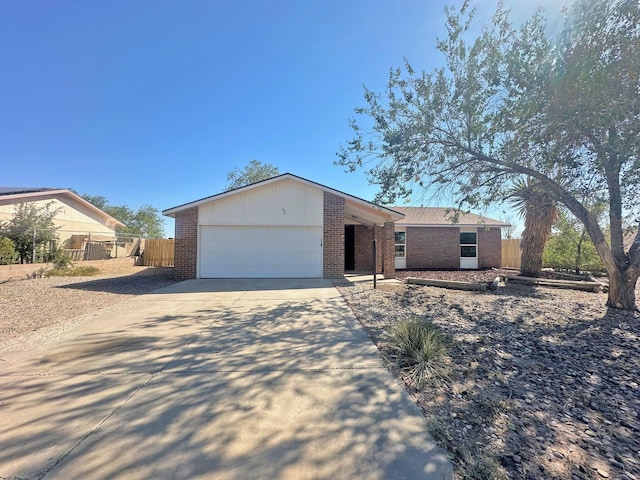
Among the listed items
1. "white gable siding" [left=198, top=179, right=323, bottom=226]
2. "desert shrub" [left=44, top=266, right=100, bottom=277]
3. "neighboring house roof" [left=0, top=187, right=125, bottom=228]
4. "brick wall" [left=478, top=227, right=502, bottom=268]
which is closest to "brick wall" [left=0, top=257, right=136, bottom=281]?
"desert shrub" [left=44, top=266, right=100, bottom=277]

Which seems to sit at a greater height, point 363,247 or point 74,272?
point 363,247

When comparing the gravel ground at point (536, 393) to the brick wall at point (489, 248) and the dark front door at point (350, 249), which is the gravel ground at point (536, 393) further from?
the brick wall at point (489, 248)

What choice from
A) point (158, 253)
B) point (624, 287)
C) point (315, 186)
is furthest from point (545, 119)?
point (158, 253)

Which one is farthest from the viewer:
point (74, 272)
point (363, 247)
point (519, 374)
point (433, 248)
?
point (433, 248)

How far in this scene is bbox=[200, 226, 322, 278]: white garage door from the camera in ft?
38.2

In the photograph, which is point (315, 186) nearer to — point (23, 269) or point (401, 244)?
point (401, 244)

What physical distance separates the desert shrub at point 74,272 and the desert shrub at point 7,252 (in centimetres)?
131

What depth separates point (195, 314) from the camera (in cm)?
627

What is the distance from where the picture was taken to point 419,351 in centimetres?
388

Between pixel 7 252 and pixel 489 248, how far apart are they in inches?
900

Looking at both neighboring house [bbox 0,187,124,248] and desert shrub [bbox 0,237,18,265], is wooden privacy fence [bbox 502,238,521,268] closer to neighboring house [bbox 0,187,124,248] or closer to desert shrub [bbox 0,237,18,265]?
desert shrub [bbox 0,237,18,265]

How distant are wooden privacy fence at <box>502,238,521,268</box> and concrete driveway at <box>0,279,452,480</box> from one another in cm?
1866

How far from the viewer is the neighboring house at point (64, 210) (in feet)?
47.5

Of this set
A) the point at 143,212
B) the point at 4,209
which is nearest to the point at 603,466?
the point at 4,209
